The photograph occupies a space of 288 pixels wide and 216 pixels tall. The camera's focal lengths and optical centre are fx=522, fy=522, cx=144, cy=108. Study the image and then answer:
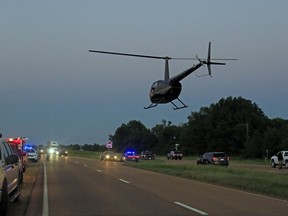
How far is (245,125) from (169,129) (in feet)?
185

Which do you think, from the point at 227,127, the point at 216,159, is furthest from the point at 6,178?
the point at 227,127

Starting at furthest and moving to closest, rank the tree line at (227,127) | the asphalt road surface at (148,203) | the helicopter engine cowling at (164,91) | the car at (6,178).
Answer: the tree line at (227,127), the helicopter engine cowling at (164,91), the asphalt road surface at (148,203), the car at (6,178)

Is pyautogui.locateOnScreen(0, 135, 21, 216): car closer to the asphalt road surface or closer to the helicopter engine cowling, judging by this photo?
the asphalt road surface

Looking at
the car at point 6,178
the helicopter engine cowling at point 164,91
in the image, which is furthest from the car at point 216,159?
the car at point 6,178

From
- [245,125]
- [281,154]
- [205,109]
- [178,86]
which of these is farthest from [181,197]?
[205,109]

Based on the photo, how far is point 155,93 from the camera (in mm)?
→ 28938

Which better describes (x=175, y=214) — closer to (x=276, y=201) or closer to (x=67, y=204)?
(x=67, y=204)

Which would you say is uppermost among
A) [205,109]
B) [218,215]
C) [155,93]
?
[205,109]

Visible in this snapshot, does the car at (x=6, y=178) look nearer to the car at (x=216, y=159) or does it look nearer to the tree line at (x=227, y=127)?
the car at (x=216, y=159)

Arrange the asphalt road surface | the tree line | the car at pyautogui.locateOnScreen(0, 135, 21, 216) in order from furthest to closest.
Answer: the tree line
the asphalt road surface
the car at pyautogui.locateOnScreen(0, 135, 21, 216)

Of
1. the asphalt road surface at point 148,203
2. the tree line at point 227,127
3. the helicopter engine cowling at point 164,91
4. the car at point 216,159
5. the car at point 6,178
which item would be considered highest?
the tree line at point 227,127

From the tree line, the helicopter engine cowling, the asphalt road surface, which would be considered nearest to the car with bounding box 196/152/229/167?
the helicopter engine cowling

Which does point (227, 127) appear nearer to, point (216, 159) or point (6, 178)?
Answer: point (216, 159)

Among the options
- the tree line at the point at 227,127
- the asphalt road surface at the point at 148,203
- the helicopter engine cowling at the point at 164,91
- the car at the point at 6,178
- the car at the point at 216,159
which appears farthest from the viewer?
the tree line at the point at 227,127
